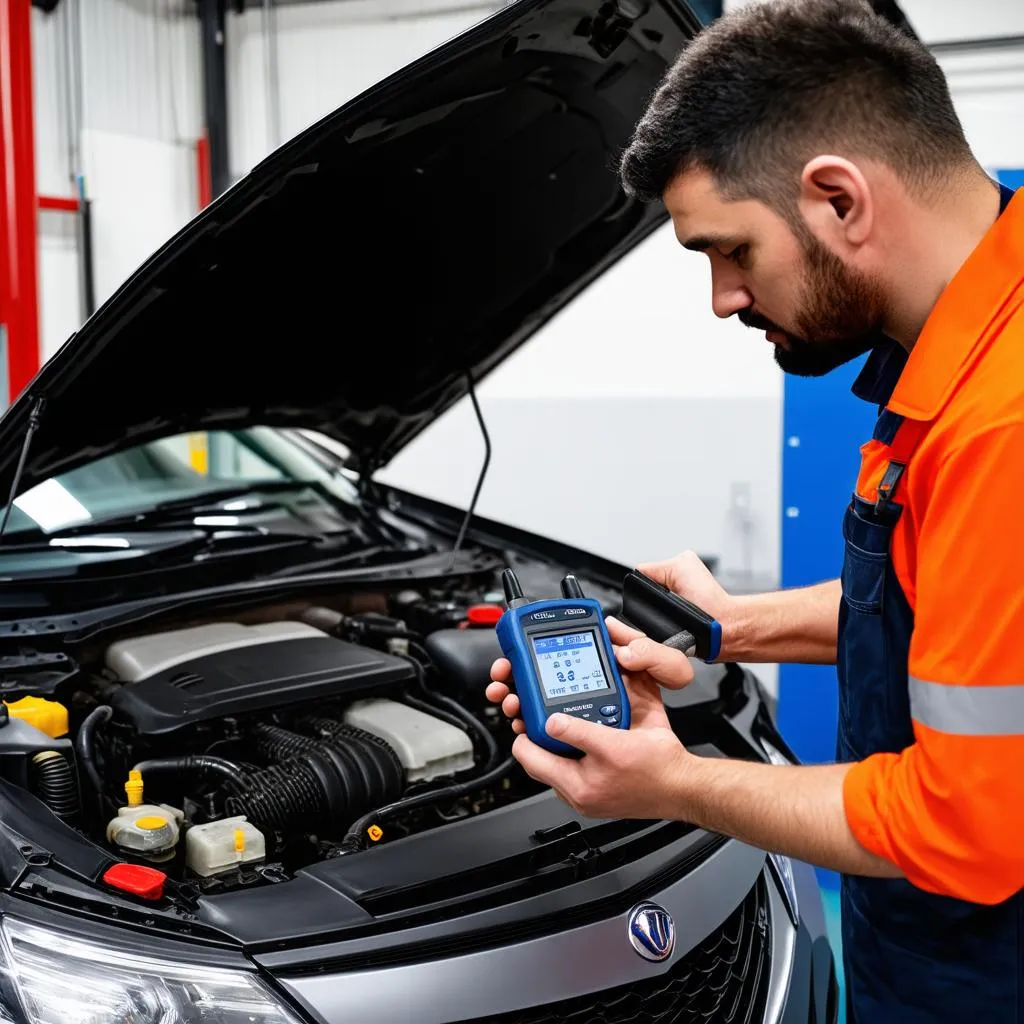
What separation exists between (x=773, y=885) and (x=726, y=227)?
1.00 m

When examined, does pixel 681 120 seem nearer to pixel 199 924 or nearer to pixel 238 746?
pixel 199 924

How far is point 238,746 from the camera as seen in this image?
1581 millimetres

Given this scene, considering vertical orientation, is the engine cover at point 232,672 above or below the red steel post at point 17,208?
below

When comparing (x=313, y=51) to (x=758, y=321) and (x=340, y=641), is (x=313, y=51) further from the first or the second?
(x=758, y=321)

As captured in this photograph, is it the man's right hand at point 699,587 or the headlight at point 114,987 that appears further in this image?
the man's right hand at point 699,587

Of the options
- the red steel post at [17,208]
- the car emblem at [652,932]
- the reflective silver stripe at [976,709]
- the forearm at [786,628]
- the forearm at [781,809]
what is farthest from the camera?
the red steel post at [17,208]

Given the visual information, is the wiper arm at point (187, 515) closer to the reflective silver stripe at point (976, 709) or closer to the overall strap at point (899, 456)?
the overall strap at point (899, 456)

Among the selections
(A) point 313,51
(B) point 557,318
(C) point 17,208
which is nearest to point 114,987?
(C) point 17,208

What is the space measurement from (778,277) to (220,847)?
91 centimetres

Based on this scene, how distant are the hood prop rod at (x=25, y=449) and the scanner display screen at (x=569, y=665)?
81cm

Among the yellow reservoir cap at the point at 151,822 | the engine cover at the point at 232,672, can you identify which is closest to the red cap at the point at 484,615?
the engine cover at the point at 232,672

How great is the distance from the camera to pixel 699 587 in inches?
Result: 59.7

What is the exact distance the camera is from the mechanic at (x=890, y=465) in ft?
2.90

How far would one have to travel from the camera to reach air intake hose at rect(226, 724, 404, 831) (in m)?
1.39
